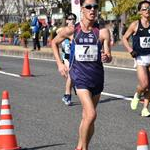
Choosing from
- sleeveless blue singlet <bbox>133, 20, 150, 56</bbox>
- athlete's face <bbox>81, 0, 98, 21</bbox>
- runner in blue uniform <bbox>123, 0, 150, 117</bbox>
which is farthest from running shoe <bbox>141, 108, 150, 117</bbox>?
athlete's face <bbox>81, 0, 98, 21</bbox>

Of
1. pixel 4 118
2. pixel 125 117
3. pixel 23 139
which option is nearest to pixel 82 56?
pixel 4 118

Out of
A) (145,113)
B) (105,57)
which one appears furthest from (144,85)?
(105,57)

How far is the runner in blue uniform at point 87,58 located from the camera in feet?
20.9

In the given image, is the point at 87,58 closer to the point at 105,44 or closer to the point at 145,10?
the point at 105,44

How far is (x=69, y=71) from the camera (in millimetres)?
6602

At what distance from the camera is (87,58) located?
255 inches

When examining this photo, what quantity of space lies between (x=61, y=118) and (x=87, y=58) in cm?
311

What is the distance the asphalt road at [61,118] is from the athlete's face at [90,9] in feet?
Answer: 5.64

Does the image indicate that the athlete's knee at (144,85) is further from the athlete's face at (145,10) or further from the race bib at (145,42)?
the athlete's face at (145,10)

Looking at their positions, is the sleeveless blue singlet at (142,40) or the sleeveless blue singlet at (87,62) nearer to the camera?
the sleeveless blue singlet at (87,62)

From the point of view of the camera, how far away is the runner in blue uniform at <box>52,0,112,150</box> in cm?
638

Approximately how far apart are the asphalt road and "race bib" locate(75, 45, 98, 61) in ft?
4.17

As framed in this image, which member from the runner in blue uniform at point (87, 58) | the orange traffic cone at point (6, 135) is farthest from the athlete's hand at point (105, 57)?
the orange traffic cone at point (6, 135)

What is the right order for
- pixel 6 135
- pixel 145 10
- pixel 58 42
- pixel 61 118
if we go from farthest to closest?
pixel 61 118
pixel 145 10
pixel 6 135
pixel 58 42
